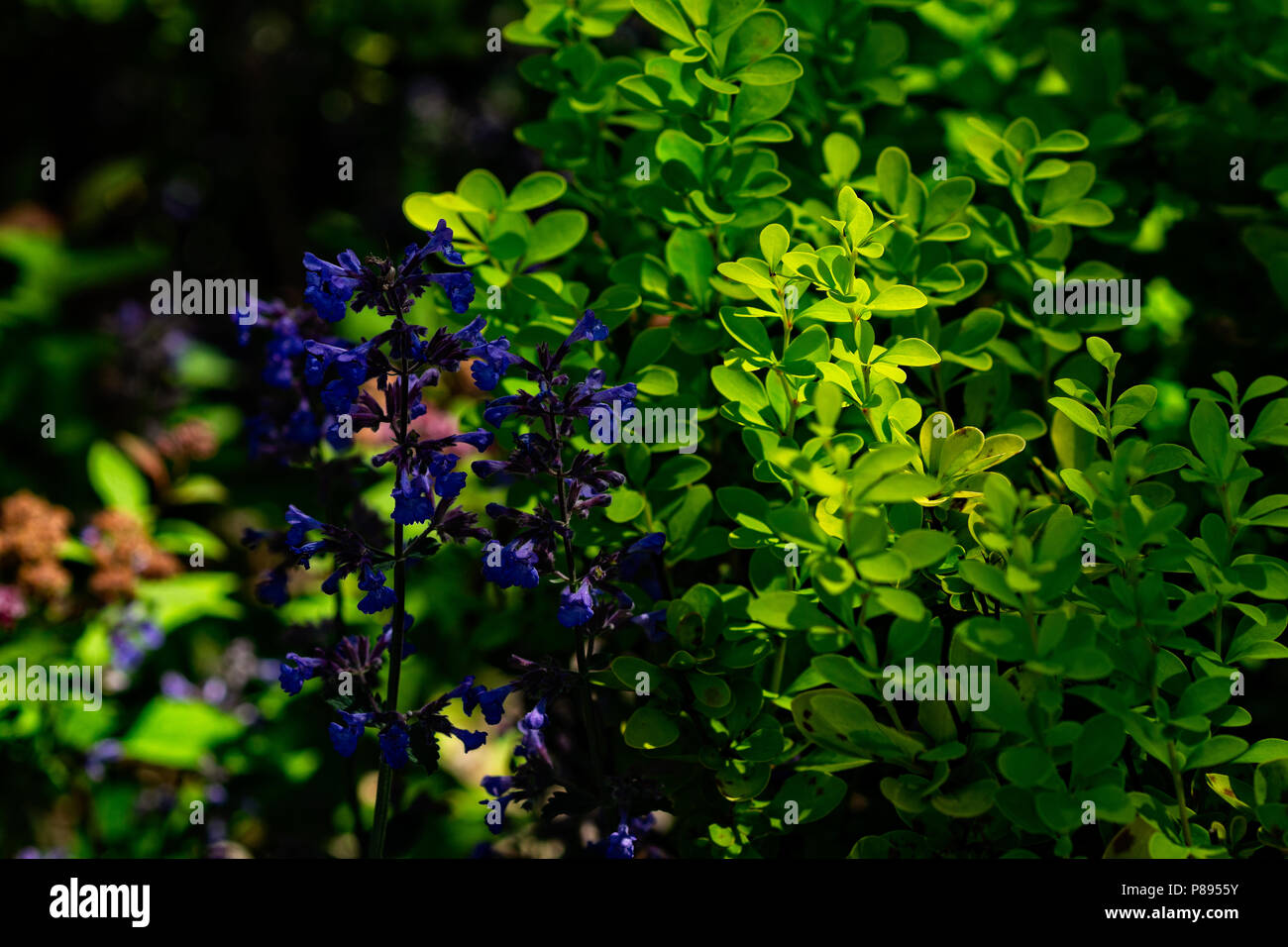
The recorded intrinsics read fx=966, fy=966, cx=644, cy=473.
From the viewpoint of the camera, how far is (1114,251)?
1.87 m

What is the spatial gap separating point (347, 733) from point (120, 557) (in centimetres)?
123

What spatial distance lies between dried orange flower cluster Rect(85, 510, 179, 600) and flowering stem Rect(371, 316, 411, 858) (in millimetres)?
1101

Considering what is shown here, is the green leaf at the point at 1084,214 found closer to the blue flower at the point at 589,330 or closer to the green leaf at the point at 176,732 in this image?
the blue flower at the point at 589,330

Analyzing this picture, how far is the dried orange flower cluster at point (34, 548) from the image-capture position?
6.78 ft

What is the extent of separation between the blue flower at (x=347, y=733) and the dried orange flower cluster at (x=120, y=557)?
115cm

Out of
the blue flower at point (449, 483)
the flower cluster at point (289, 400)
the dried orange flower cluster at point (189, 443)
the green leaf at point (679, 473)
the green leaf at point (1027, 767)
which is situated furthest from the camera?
the dried orange flower cluster at point (189, 443)

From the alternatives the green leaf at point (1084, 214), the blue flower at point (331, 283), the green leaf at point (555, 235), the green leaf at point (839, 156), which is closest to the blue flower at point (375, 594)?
the blue flower at point (331, 283)

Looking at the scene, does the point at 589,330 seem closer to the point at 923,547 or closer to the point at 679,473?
the point at 679,473

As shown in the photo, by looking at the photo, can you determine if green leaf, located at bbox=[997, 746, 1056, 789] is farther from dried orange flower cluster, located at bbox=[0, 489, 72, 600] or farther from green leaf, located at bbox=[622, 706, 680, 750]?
dried orange flower cluster, located at bbox=[0, 489, 72, 600]

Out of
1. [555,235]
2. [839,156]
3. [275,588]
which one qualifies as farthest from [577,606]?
[839,156]

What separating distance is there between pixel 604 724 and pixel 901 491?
0.81 metres

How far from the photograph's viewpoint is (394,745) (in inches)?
51.6

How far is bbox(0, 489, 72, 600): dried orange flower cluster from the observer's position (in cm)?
207

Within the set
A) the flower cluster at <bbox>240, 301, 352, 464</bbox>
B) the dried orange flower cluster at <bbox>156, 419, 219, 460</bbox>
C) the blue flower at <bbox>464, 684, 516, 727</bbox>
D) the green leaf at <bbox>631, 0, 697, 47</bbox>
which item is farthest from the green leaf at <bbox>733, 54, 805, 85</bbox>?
the dried orange flower cluster at <bbox>156, 419, 219, 460</bbox>
